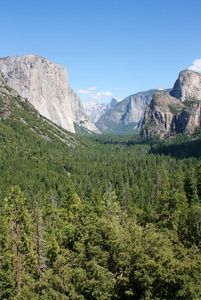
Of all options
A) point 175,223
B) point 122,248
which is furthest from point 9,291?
point 175,223

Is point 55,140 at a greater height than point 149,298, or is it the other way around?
point 55,140

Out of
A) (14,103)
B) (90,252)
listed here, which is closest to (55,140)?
(14,103)

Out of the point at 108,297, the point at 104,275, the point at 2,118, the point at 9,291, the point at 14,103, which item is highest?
the point at 14,103

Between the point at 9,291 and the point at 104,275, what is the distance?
11518mm

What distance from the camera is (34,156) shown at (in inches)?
4688

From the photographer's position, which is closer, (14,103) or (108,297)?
(108,297)

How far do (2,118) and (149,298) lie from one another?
161757mm

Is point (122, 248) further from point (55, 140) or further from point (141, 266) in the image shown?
point (55, 140)

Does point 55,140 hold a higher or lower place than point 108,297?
higher

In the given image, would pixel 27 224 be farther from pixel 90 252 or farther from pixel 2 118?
pixel 2 118

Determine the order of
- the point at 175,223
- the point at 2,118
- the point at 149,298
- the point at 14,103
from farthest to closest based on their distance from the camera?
the point at 14,103 < the point at 2,118 < the point at 175,223 < the point at 149,298

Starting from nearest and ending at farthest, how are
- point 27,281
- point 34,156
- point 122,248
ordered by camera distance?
point 122,248 < point 27,281 < point 34,156

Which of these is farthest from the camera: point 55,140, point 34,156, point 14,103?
point 14,103

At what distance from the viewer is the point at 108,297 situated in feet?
57.2
